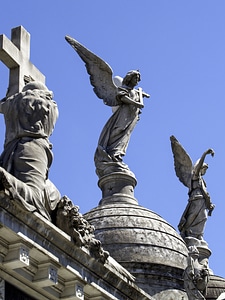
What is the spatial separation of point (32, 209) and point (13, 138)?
1907 millimetres

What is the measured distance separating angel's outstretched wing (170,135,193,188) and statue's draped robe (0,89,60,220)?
454 inches

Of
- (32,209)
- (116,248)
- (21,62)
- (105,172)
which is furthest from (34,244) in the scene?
(105,172)

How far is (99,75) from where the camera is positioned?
82.1 feet

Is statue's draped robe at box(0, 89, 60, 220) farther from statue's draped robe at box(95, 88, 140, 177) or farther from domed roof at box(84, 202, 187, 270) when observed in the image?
statue's draped robe at box(95, 88, 140, 177)

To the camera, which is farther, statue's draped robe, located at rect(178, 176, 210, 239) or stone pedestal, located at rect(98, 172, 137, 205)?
statue's draped robe, located at rect(178, 176, 210, 239)

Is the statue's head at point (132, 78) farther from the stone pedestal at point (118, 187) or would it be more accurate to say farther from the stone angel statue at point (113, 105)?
the stone pedestal at point (118, 187)

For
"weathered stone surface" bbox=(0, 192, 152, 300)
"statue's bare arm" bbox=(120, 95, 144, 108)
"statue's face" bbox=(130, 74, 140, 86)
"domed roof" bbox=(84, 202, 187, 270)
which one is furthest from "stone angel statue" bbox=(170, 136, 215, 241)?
"weathered stone surface" bbox=(0, 192, 152, 300)

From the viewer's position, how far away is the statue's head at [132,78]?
955 inches

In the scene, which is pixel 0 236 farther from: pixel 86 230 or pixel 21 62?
pixel 21 62

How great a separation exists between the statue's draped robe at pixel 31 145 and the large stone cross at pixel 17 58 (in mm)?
924

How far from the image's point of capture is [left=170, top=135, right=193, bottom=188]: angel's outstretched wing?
88.4 feet

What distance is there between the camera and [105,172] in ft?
78.1

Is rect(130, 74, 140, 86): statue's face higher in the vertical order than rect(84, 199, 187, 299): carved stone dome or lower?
higher

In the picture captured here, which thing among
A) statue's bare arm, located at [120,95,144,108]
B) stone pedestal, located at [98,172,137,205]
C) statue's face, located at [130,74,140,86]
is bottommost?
stone pedestal, located at [98,172,137,205]
